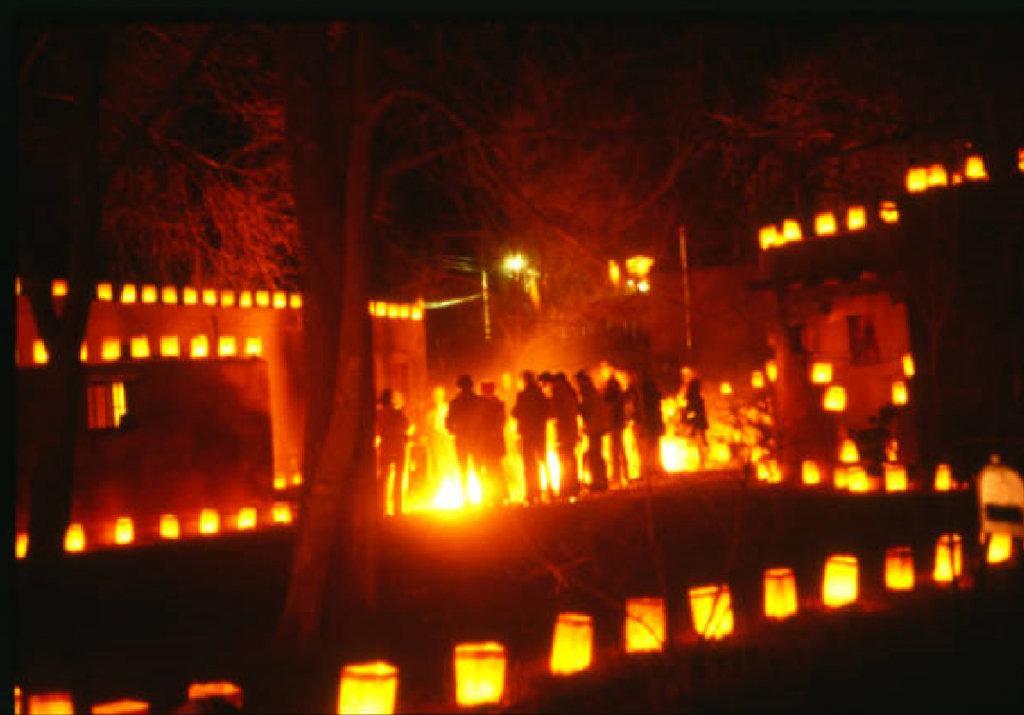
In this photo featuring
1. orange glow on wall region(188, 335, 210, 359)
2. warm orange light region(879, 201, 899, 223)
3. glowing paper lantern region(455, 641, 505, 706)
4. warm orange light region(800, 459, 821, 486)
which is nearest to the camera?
glowing paper lantern region(455, 641, 505, 706)

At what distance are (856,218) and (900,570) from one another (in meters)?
9.89

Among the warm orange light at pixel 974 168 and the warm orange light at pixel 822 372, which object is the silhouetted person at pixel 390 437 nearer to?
the warm orange light at pixel 822 372

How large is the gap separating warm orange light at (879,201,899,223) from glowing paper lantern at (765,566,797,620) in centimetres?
1015

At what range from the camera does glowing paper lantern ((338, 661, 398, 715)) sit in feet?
21.6

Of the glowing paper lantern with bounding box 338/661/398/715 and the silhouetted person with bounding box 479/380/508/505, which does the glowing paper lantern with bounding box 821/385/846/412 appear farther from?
the glowing paper lantern with bounding box 338/661/398/715

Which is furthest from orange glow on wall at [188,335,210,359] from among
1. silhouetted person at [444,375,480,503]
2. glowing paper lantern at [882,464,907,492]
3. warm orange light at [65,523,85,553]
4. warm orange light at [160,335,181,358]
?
glowing paper lantern at [882,464,907,492]

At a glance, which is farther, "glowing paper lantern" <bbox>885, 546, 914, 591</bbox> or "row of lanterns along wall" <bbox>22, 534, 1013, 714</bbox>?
"glowing paper lantern" <bbox>885, 546, 914, 591</bbox>

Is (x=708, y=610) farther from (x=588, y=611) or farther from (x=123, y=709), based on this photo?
(x=123, y=709)

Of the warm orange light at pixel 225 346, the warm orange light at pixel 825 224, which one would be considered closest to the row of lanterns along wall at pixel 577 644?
the warm orange light at pixel 825 224

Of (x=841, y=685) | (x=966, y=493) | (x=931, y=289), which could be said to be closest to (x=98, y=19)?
(x=841, y=685)

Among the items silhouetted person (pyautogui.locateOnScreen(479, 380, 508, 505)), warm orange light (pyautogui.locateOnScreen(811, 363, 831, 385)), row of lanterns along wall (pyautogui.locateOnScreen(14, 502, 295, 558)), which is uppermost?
warm orange light (pyautogui.locateOnScreen(811, 363, 831, 385))

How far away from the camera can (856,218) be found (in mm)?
17750

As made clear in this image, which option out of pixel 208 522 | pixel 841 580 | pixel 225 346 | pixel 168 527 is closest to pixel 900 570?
pixel 841 580

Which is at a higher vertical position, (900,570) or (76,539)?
(76,539)
